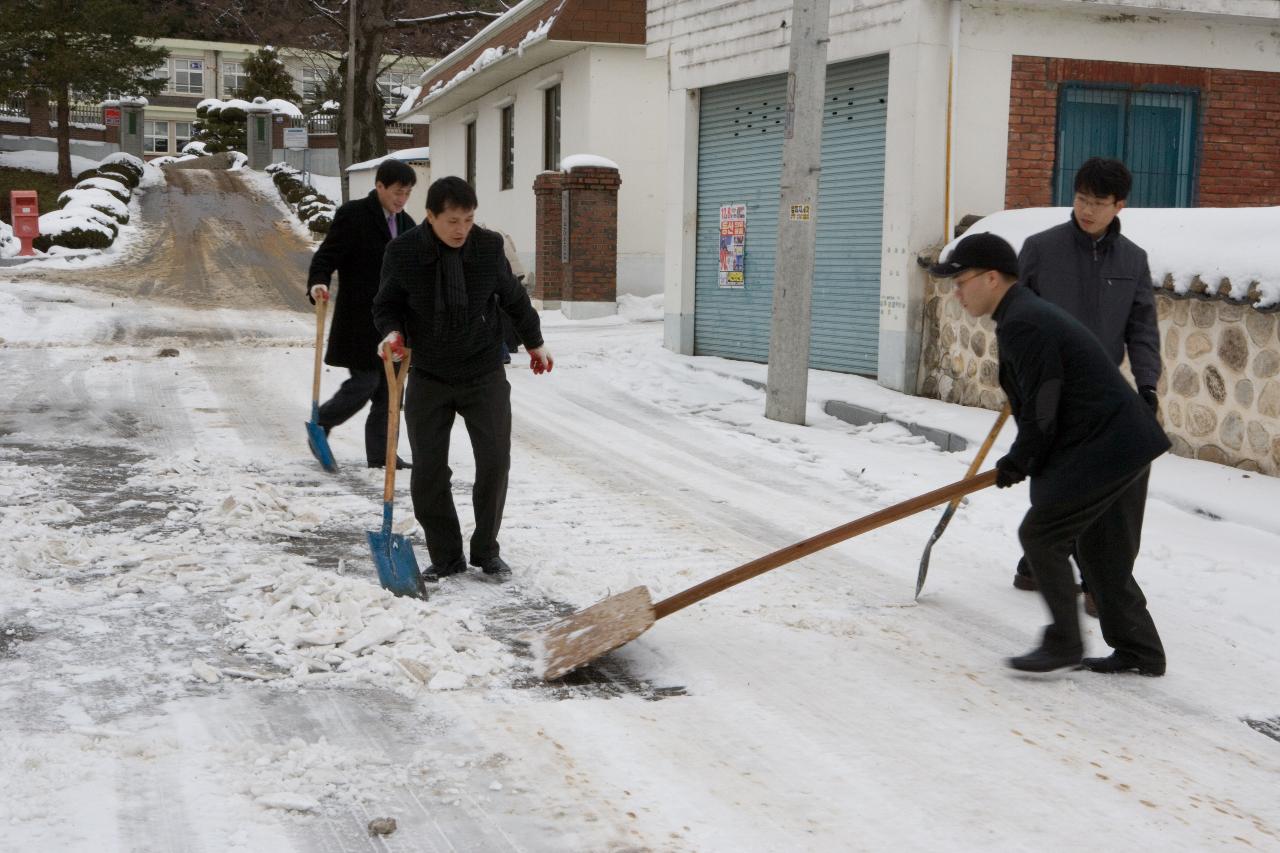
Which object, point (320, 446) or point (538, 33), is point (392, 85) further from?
point (320, 446)

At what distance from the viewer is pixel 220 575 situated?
5.76 m

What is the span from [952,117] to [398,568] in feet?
25.8

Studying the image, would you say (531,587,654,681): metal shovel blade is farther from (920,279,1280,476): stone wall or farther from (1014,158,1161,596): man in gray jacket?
(920,279,1280,476): stone wall

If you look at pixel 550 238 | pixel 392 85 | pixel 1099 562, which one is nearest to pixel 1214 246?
pixel 1099 562

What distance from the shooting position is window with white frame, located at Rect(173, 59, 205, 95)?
69.9 meters

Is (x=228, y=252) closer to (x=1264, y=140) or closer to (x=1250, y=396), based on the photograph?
(x=1264, y=140)

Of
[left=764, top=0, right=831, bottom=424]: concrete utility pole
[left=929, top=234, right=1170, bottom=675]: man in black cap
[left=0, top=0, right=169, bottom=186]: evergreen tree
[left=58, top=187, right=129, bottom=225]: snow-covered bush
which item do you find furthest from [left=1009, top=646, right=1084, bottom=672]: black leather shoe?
[left=0, top=0, right=169, bottom=186]: evergreen tree

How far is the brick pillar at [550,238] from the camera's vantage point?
20.5 meters

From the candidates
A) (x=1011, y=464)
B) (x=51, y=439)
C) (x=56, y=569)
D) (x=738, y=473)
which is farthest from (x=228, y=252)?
(x=1011, y=464)

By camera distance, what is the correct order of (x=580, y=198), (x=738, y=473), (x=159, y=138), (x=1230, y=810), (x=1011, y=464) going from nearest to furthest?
(x=1230, y=810)
(x=1011, y=464)
(x=738, y=473)
(x=580, y=198)
(x=159, y=138)

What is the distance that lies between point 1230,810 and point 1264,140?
10789 mm

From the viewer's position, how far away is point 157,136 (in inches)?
2808

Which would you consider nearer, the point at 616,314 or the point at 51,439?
the point at 51,439

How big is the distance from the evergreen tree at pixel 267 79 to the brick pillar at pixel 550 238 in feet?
139
